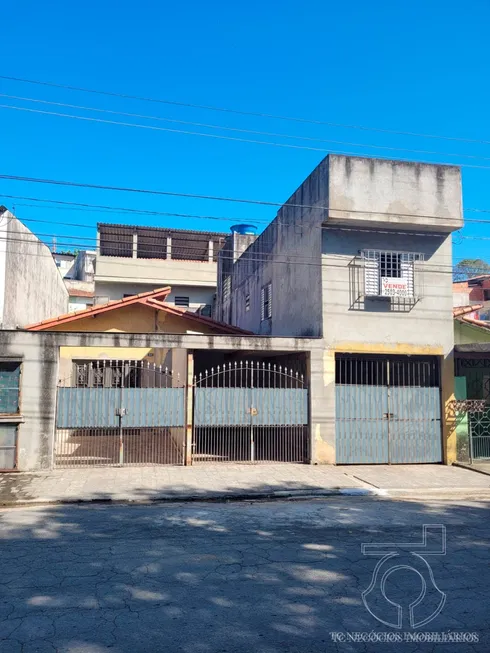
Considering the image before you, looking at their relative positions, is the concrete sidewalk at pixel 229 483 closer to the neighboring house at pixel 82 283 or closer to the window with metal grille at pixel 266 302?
the window with metal grille at pixel 266 302

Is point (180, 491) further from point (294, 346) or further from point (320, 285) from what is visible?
point (320, 285)

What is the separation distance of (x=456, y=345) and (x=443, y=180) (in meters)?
4.33

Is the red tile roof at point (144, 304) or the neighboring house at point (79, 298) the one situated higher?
the neighboring house at point (79, 298)

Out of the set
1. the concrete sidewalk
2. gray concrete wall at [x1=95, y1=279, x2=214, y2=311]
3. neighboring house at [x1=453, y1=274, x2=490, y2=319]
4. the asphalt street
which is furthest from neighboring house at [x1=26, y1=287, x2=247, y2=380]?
neighboring house at [x1=453, y1=274, x2=490, y2=319]

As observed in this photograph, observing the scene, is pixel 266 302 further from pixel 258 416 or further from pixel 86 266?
pixel 86 266

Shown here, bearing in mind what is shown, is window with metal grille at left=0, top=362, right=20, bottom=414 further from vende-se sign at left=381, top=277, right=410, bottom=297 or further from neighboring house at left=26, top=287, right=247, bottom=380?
vende-se sign at left=381, top=277, right=410, bottom=297

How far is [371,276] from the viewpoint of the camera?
13367mm

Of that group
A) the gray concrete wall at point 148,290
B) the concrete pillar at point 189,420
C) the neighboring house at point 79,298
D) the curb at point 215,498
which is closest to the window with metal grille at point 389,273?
the concrete pillar at point 189,420

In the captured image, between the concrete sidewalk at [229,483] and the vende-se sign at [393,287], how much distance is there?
4.36m

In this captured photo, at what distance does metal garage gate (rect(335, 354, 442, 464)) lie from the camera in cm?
1280

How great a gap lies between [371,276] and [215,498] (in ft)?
23.4

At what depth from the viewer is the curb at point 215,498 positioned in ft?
28.8

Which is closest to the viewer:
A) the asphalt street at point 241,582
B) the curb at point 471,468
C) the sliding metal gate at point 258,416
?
the asphalt street at point 241,582

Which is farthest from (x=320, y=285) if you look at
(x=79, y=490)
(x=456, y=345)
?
(x=79, y=490)
